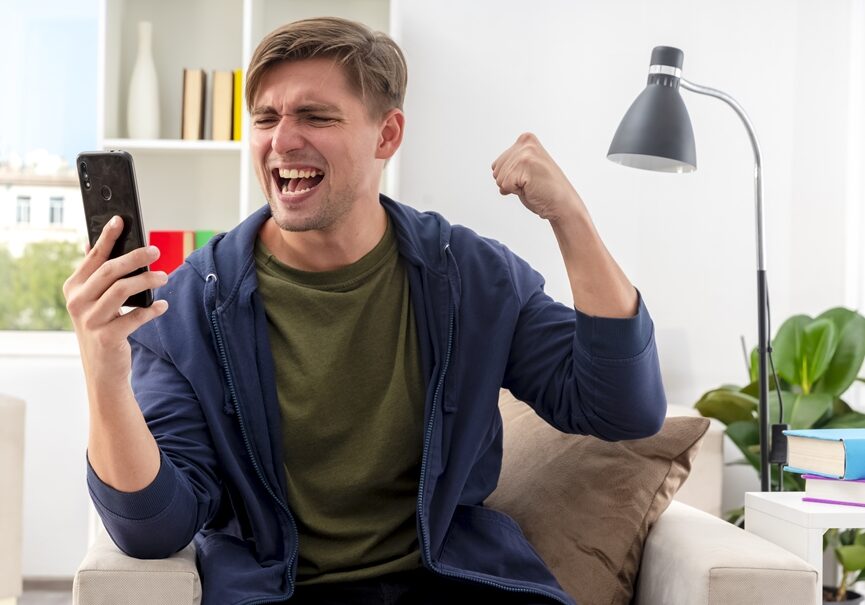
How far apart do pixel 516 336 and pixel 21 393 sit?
2.24 meters

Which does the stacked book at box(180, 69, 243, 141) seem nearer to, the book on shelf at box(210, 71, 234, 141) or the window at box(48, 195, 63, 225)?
the book on shelf at box(210, 71, 234, 141)

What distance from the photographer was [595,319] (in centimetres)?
159

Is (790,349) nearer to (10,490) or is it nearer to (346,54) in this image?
(346,54)

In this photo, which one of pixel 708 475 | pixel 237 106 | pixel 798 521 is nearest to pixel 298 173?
pixel 798 521

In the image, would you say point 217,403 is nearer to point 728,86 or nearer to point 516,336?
point 516,336

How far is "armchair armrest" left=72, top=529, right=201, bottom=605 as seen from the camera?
54.5 inches

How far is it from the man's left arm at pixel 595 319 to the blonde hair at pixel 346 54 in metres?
0.30

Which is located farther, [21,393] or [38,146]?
[38,146]

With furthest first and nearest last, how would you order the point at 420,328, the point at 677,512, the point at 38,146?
the point at 38,146, the point at 677,512, the point at 420,328

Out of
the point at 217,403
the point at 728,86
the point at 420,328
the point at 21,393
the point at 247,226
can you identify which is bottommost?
the point at 21,393

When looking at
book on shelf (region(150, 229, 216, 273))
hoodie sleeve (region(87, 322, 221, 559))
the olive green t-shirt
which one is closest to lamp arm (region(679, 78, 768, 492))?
the olive green t-shirt

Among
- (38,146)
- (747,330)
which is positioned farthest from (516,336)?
(38,146)

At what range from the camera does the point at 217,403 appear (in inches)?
62.8

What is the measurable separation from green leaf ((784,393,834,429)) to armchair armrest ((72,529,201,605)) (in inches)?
71.7
